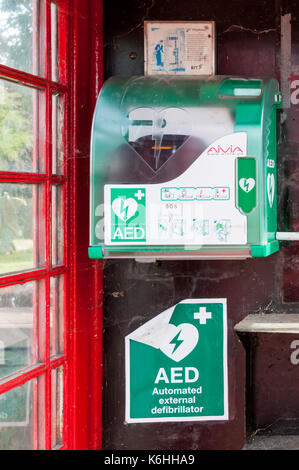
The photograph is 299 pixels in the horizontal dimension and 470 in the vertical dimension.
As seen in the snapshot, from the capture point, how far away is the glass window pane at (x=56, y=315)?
1812 mm

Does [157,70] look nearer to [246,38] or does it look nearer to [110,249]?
[246,38]

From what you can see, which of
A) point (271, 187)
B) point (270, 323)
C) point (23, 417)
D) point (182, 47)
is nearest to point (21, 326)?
point (23, 417)

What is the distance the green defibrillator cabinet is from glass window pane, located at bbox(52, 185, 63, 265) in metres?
0.25

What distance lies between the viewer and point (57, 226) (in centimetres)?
184

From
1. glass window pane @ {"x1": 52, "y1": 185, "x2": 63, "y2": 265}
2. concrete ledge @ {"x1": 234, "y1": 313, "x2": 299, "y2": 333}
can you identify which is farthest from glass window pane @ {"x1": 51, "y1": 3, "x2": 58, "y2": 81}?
concrete ledge @ {"x1": 234, "y1": 313, "x2": 299, "y2": 333}

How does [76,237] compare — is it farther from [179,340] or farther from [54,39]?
[54,39]

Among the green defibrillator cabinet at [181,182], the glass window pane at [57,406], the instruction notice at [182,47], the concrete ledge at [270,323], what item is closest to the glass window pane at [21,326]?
the glass window pane at [57,406]

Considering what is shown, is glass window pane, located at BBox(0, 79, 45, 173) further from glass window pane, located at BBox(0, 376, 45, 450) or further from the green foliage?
glass window pane, located at BBox(0, 376, 45, 450)

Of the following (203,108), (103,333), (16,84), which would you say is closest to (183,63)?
(203,108)

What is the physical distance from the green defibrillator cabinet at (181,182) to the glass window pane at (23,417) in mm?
551

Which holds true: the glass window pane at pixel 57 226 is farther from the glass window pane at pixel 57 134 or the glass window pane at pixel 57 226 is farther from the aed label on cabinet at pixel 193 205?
the aed label on cabinet at pixel 193 205

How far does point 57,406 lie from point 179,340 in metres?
0.57

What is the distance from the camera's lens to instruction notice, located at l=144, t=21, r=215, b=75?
198 centimetres
